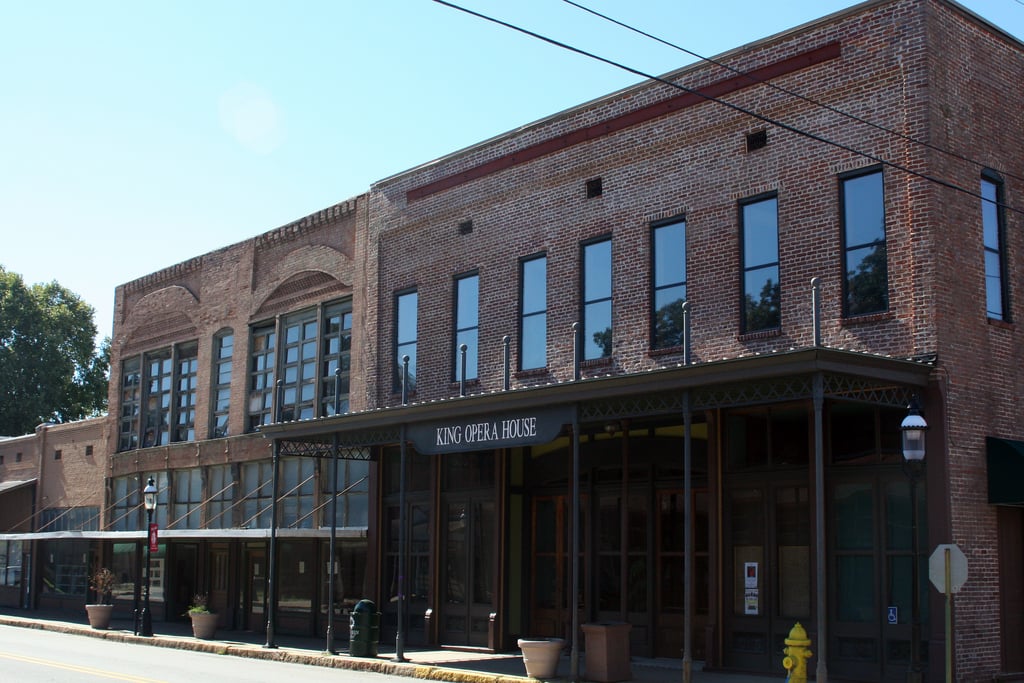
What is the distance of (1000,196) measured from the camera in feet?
59.9

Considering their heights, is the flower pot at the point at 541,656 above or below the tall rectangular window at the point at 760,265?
below

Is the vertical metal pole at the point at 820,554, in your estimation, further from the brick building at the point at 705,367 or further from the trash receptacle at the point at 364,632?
the trash receptacle at the point at 364,632

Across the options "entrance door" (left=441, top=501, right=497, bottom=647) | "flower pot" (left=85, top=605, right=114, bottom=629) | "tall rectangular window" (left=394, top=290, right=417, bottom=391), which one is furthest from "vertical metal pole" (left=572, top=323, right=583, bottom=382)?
"flower pot" (left=85, top=605, right=114, bottom=629)

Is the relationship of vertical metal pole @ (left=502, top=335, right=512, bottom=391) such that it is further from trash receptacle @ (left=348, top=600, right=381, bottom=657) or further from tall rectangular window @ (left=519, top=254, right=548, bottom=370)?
trash receptacle @ (left=348, top=600, right=381, bottom=657)

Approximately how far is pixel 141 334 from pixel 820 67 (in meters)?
25.0

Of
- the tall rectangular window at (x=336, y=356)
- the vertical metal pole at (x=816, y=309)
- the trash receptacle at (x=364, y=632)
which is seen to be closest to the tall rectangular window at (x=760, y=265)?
the vertical metal pole at (x=816, y=309)

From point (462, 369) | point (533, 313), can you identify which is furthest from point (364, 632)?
point (533, 313)

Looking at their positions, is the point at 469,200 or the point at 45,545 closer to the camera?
the point at 469,200

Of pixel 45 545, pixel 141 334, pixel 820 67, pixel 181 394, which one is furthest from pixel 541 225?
pixel 45 545

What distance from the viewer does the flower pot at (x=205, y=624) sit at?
26750mm

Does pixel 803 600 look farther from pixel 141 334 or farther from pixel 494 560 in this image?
pixel 141 334

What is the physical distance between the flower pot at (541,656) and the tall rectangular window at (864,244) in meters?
6.66

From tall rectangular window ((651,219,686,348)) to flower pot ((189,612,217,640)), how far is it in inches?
507

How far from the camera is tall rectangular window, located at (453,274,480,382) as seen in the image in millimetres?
24062
